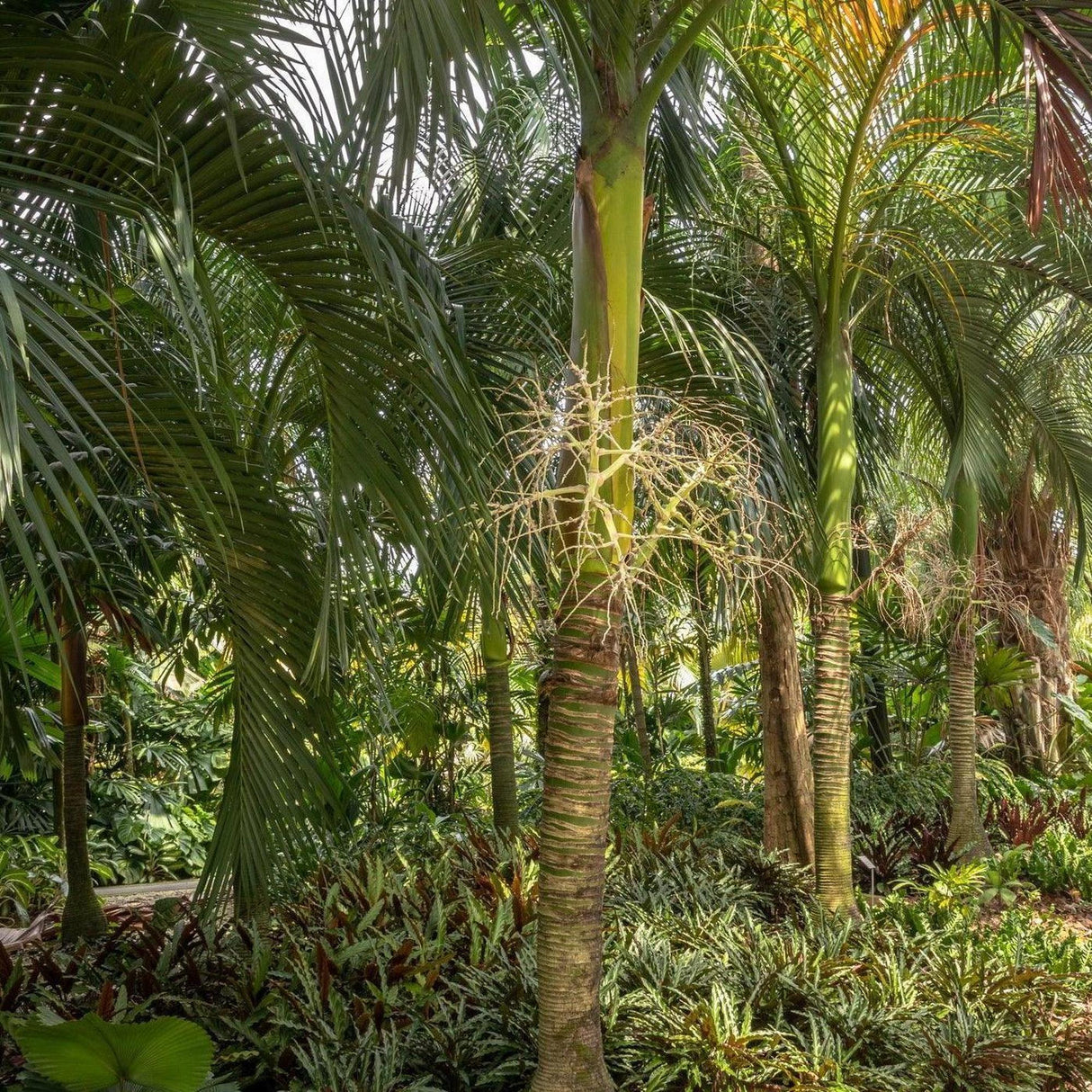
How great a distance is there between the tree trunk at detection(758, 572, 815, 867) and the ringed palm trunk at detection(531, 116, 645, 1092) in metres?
3.60

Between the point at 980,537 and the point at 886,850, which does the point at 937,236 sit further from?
the point at 980,537

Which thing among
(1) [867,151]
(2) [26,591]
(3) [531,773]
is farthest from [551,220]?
(3) [531,773]

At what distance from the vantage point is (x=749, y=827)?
7.63 meters

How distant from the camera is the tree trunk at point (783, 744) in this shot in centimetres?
657

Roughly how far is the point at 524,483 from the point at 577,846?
132 centimetres

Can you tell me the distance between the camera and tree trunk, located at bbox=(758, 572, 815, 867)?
6570 mm

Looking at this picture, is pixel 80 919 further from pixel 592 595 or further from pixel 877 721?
pixel 877 721

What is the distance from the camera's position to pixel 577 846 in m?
3.05

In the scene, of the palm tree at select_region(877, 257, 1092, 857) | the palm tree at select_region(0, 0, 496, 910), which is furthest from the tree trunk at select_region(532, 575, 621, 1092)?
the palm tree at select_region(877, 257, 1092, 857)

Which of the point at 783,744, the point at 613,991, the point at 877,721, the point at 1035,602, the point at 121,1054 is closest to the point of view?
the point at 121,1054

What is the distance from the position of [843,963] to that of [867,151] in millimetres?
3436

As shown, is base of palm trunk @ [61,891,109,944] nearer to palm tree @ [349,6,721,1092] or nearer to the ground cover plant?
the ground cover plant

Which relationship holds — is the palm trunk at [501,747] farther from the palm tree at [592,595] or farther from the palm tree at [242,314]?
the palm tree at [592,595]

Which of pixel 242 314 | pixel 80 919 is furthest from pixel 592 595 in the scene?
pixel 80 919
